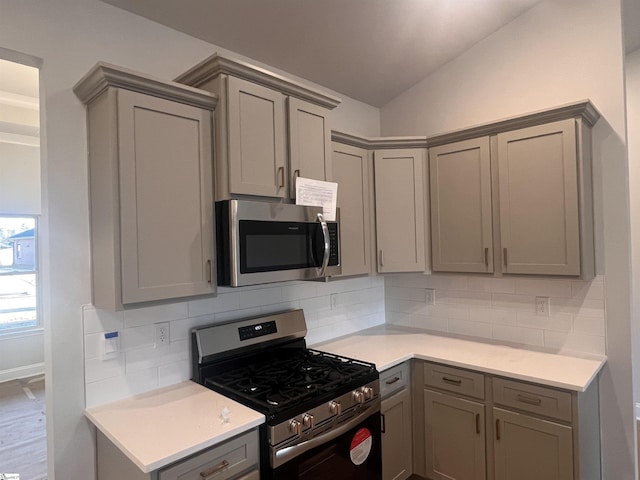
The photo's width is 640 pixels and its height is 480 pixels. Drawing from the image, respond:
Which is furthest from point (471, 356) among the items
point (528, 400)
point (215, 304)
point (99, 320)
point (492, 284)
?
point (99, 320)

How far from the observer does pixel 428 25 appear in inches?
94.4

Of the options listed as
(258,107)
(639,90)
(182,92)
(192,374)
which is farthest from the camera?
(639,90)

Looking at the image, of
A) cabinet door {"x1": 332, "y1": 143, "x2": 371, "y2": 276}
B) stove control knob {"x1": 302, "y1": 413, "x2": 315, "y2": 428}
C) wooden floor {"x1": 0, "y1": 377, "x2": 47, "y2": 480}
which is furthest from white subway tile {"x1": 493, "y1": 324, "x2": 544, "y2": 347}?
wooden floor {"x1": 0, "y1": 377, "x2": 47, "y2": 480}

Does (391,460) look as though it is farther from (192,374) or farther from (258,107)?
(258,107)

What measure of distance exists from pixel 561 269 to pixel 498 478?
3.86ft

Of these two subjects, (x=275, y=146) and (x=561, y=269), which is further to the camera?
(x=561, y=269)

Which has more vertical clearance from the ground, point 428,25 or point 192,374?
point 428,25

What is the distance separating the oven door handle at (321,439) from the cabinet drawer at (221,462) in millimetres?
95

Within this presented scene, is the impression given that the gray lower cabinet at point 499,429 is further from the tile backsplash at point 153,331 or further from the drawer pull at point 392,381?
the tile backsplash at point 153,331

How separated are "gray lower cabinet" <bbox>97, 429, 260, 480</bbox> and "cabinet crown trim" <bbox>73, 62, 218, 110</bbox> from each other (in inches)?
55.2

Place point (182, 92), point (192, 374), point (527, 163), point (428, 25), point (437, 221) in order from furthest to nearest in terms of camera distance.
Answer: point (437, 221) → point (428, 25) → point (527, 163) → point (192, 374) → point (182, 92)

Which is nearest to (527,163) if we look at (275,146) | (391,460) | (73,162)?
(275,146)

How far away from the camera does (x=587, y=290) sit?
228 cm

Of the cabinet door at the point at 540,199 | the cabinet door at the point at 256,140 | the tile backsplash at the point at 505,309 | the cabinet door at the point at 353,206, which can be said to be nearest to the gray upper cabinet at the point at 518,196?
the cabinet door at the point at 540,199
